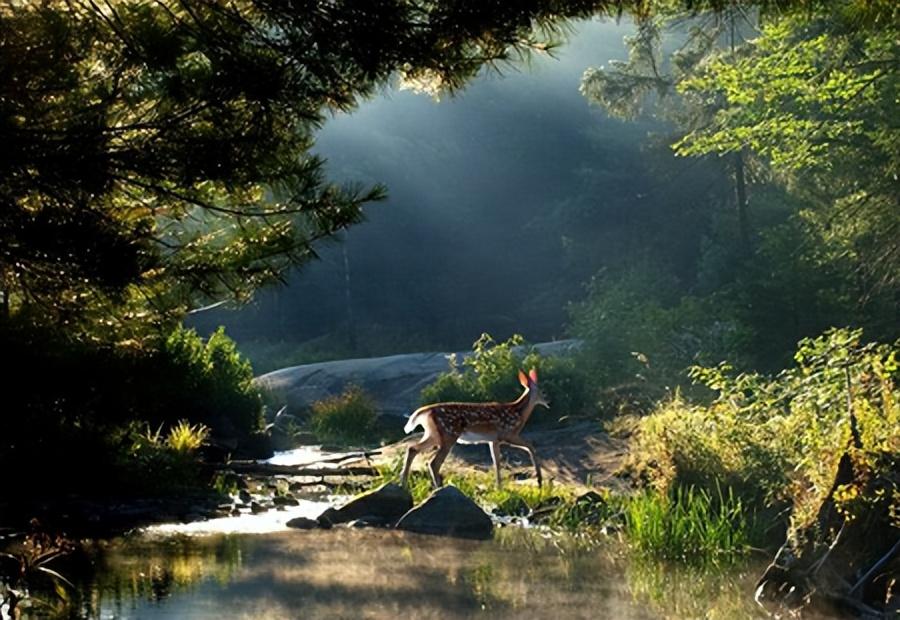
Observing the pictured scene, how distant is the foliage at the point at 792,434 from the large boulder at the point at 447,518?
1.94 meters

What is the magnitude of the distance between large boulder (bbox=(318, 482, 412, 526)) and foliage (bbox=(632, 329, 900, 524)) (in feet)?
9.07

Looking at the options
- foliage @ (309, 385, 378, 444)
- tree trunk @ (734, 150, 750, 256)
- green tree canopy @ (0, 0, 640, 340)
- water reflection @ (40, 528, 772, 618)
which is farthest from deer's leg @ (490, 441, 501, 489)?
tree trunk @ (734, 150, 750, 256)

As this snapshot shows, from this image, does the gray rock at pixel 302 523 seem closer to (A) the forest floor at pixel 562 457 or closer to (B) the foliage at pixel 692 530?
(B) the foliage at pixel 692 530

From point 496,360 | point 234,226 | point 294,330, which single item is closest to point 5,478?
point 234,226

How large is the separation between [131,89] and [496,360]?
17.2 metres

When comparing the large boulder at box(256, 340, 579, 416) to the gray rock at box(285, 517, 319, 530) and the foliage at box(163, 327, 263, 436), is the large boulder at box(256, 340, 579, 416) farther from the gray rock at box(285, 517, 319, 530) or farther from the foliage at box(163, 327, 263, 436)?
the gray rock at box(285, 517, 319, 530)

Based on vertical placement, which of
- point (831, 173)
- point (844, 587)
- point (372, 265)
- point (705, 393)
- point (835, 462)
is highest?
point (372, 265)

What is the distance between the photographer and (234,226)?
32.5 feet

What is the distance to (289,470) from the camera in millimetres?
18828

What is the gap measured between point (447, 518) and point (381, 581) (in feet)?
9.77

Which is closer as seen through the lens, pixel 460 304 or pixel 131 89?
pixel 131 89

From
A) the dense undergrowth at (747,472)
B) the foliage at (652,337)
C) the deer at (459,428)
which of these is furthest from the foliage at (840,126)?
Answer: the deer at (459,428)

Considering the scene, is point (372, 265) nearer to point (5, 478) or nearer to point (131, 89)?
point (5, 478)

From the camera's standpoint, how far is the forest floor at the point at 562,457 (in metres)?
18.0
